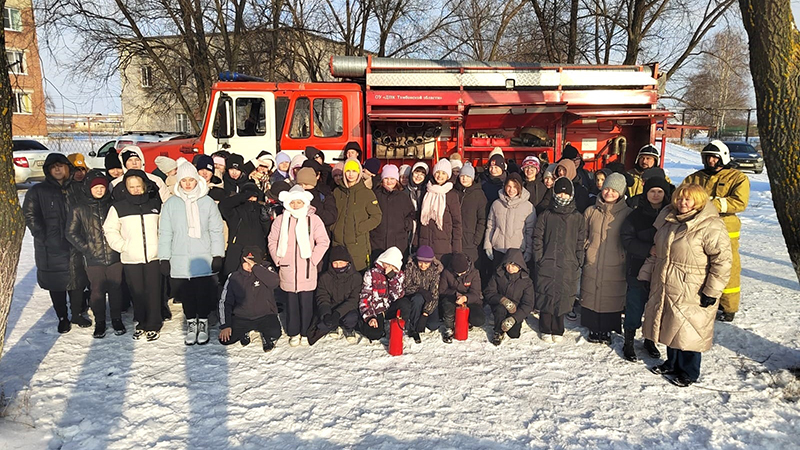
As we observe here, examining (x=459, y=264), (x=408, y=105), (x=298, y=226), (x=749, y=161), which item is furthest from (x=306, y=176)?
(x=749, y=161)

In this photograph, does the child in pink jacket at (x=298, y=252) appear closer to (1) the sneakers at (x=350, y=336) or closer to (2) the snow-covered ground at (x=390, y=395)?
(2) the snow-covered ground at (x=390, y=395)

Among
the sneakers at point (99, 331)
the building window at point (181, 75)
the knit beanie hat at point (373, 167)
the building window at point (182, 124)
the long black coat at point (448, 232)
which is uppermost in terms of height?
the building window at point (182, 124)

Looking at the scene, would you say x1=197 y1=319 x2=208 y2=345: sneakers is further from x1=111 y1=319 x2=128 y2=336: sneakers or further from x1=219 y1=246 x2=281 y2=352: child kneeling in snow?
x1=111 y1=319 x2=128 y2=336: sneakers

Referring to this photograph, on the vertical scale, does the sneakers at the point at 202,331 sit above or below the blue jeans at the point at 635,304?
below

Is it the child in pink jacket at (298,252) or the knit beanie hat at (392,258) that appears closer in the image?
the child in pink jacket at (298,252)

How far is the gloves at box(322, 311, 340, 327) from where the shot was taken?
4.39 metres

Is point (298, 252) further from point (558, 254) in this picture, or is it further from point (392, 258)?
point (558, 254)

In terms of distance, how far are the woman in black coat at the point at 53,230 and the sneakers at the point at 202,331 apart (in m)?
1.30

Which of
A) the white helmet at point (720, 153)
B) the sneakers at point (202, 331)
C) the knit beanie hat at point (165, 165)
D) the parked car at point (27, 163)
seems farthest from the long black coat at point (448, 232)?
the parked car at point (27, 163)

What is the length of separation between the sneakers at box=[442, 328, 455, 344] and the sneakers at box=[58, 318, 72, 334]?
12.1 ft

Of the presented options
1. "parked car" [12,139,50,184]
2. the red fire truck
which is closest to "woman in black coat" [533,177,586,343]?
the red fire truck

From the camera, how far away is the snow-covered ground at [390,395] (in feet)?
9.90

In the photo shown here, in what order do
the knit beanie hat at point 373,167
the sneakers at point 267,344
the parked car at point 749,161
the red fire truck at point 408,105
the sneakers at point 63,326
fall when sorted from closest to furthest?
1. the sneakers at point 267,344
2. the sneakers at point 63,326
3. the knit beanie hat at point 373,167
4. the red fire truck at point 408,105
5. the parked car at point 749,161

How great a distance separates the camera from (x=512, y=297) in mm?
4488
